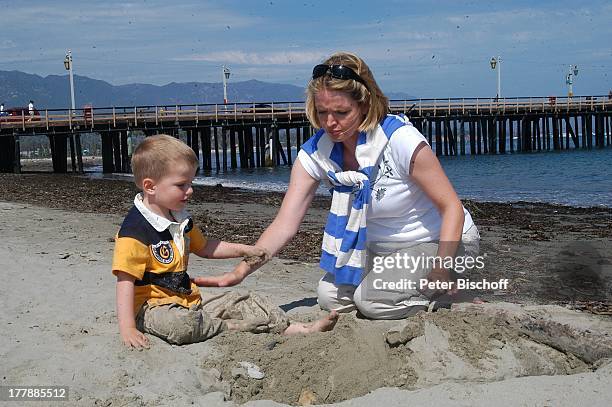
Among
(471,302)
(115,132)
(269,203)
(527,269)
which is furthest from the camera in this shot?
(115,132)

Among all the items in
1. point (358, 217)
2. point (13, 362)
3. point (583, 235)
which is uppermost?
point (358, 217)

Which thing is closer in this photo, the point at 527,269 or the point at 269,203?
the point at 527,269

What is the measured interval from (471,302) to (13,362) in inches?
98.4

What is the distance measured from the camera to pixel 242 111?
42.0 metres

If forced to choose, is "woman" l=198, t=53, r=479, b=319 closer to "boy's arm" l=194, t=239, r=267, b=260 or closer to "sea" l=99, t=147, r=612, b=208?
"boy's arm" l=194, t=239, r=267, b=260

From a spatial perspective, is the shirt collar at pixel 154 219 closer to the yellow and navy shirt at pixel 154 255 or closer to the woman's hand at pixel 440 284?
the yellow and navy shirt at pixel 154 255

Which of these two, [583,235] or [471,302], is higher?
[471,302]


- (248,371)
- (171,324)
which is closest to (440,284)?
(248,371)

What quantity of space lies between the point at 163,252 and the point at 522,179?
27827 mm

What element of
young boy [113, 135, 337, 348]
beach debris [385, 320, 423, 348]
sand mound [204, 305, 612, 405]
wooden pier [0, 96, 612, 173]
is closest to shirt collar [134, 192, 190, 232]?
young boy [113, 135, 337, 348]

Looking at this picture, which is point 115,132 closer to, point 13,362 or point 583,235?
point 583,235

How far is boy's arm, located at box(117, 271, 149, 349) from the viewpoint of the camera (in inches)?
156

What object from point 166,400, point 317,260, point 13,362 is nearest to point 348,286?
point 166,400

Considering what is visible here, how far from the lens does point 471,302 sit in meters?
4.25
